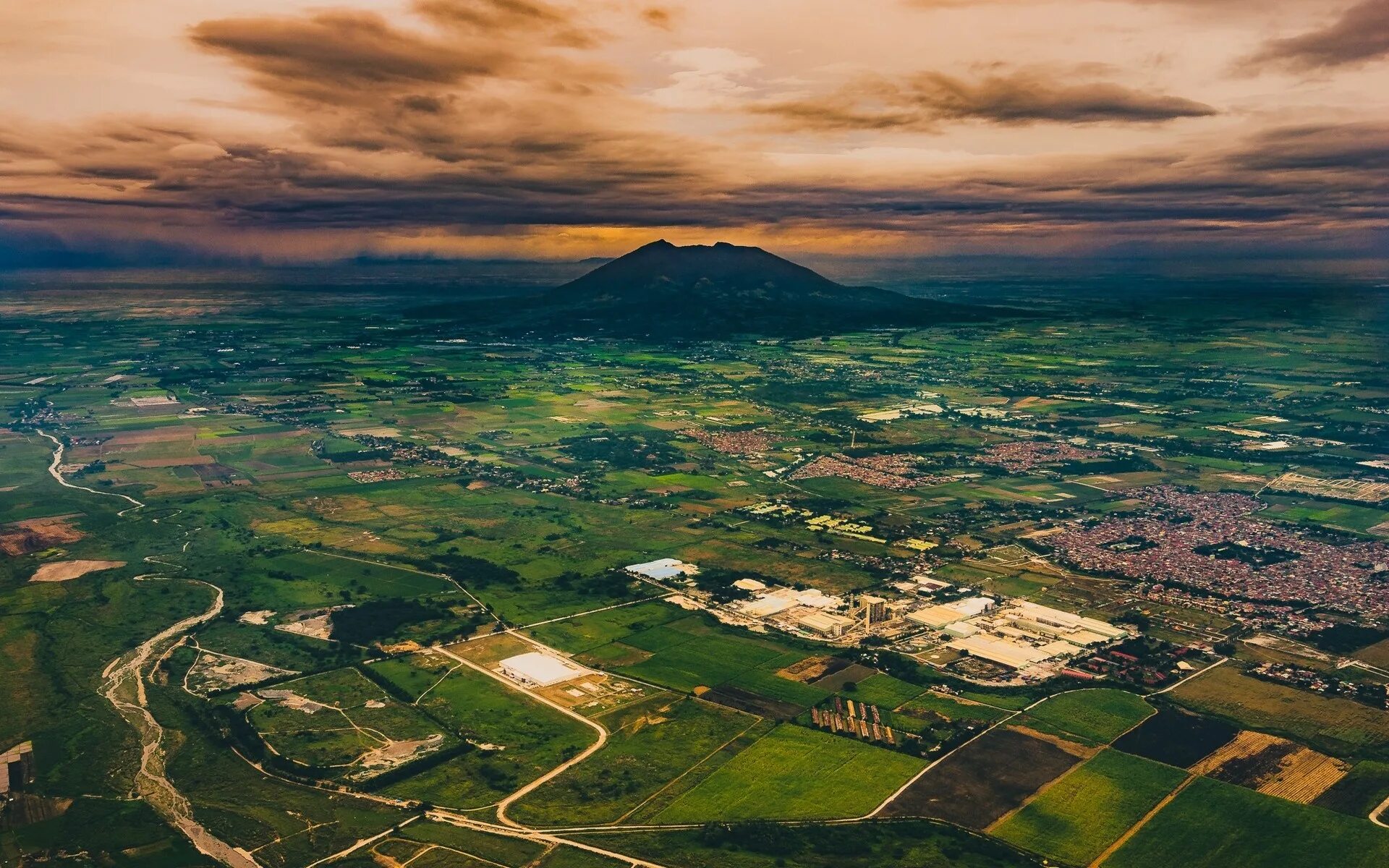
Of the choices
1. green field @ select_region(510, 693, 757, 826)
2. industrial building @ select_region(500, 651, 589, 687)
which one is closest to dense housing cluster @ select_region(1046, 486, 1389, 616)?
green field @ select_region(510, 693, 757, 826)

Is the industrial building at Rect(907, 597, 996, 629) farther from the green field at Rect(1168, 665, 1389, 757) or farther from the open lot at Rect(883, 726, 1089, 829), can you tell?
the open lot at Rect(883, 726, 1089, 829)

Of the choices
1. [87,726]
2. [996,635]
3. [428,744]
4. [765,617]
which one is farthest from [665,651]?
[87,726]

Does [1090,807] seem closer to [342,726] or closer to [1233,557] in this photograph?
[342,726]

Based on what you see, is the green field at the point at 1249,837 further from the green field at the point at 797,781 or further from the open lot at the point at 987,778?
the green field at the point at 797,781

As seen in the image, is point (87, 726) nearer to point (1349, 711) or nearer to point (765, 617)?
point (765, 617)

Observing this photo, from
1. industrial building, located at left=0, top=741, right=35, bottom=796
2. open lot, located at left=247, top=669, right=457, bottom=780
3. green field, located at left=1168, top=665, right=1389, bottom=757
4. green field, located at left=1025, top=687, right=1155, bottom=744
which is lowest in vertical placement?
industrial building, located at left=0, top=741, right=35, bottom=796

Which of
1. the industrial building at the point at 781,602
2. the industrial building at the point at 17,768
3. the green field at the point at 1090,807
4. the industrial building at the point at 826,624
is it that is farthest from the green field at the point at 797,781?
the industrial building at the point at 17,768

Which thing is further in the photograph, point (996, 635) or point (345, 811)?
point (996, 635)
